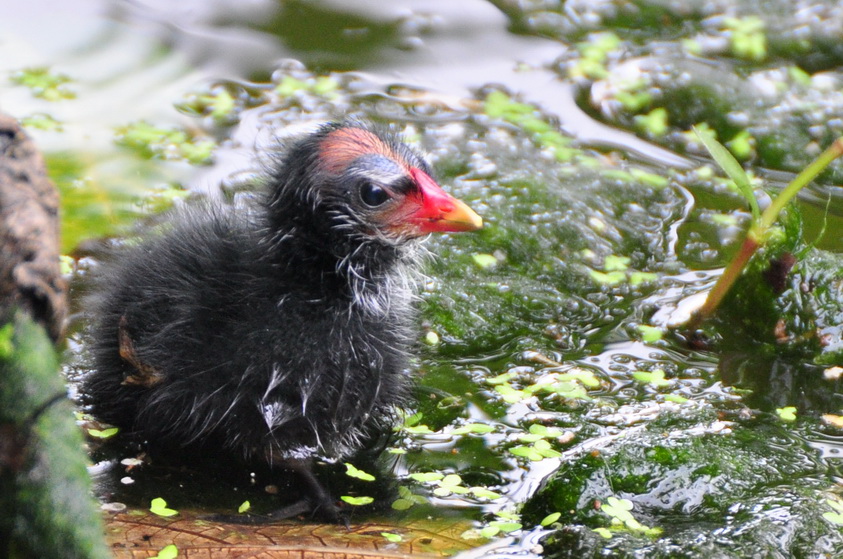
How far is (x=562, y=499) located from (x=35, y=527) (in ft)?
5.15

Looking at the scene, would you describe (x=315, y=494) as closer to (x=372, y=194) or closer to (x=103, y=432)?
(x=103, y=432)

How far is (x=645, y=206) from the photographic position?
4.59 m

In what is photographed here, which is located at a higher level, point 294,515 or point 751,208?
point 751,208

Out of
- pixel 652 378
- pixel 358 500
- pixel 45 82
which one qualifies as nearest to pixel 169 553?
pixel 358 500

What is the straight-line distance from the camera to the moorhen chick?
2.89m

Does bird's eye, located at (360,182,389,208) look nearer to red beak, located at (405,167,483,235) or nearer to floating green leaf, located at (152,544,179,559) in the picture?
red beak, located at (405,167,483,235)

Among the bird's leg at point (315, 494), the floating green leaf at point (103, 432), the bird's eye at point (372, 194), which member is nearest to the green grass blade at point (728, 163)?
the bird's eye at point (372, 194)

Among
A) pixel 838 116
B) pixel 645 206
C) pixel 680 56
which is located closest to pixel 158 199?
pixel 645 206

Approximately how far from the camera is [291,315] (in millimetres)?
2902

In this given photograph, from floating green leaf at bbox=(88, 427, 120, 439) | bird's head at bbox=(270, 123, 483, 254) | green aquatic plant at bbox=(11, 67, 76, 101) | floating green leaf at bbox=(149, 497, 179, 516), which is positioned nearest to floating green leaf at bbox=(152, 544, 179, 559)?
floating green leaf at bbox=(149, 497, 179, 516)

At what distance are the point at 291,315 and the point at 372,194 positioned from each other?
1.45 feet

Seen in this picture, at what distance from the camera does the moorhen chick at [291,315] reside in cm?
289

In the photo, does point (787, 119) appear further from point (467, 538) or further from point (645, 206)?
point (467, 538)

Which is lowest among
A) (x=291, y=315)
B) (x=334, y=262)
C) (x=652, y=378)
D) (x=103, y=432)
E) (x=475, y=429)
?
(x=103, y=432)
